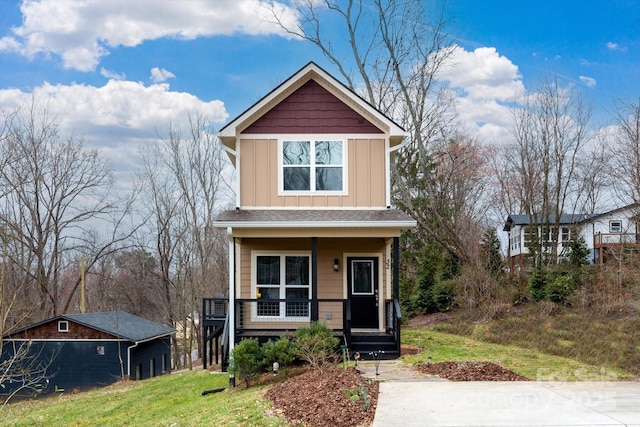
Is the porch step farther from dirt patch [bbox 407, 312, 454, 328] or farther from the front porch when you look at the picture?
dirt patch [bbox 407, 312, 454, 328]

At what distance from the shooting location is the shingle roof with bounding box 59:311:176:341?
74.6 ft

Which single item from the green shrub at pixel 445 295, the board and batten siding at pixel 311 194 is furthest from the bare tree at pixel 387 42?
the board and batten siding at pixel 311 194

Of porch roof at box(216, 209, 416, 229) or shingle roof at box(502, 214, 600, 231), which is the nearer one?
porch roof at box(216, 209, 416, 229)

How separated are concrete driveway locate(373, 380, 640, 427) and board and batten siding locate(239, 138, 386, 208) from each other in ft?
17.8

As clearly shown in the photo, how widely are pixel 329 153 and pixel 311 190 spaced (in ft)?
3.49

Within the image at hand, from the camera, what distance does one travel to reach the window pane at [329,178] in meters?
13.9

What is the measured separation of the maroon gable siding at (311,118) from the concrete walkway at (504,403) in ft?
21.5

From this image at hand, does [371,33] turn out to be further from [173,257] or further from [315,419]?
[315,419]

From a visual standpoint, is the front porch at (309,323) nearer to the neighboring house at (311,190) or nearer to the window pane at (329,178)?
the neighboring house at (311,190)

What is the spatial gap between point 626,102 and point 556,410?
16634 millimetres

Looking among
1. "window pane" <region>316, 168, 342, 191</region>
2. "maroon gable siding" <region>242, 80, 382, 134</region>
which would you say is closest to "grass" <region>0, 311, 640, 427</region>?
"window pane" <region>316, 168, 342, 191</region>

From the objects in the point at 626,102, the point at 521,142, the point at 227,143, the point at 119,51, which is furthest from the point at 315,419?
the point at 119,51

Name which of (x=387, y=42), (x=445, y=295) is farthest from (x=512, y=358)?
(x=387, y=42)

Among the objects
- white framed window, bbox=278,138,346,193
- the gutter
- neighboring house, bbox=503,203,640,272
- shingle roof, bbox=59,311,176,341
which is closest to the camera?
the gutter
